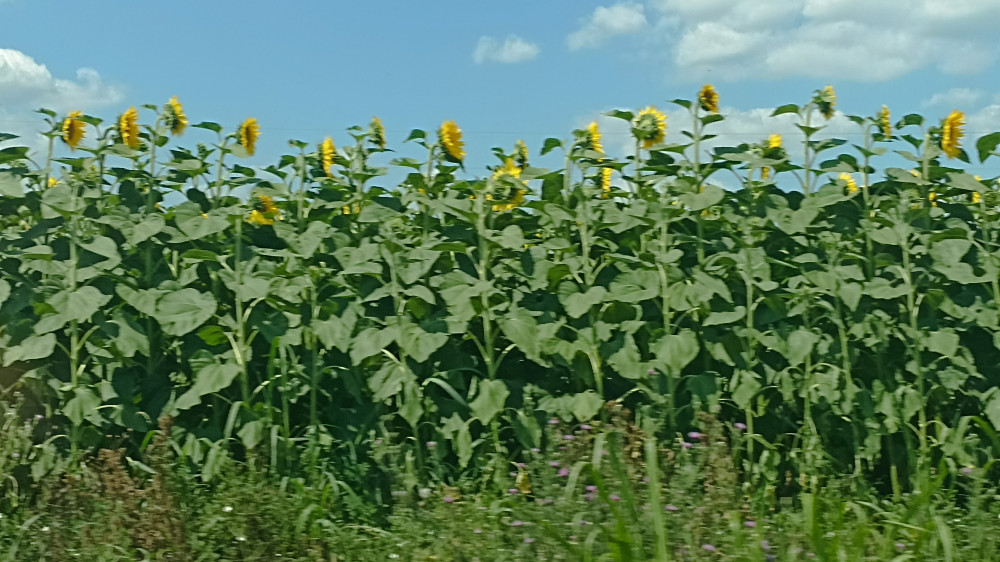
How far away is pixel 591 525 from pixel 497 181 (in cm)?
166

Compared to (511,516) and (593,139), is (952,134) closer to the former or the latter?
(593,139)

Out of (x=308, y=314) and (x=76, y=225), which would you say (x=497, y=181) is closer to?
(x=308, y=314)

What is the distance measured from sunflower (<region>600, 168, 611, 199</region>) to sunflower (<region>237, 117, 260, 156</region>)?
151cm

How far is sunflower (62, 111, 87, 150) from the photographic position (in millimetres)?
4859

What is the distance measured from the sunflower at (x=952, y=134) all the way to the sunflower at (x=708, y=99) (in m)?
1.02

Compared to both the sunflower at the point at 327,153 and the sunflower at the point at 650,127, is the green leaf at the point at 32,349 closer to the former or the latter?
the sunflower at the point at 327,153

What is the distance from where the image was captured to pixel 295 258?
4539 millimetres

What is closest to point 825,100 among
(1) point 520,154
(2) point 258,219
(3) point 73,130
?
(1) point 520,154

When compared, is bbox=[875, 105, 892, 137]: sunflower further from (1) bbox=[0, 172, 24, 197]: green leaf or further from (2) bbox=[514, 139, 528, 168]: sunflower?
(1) bbox=[0, 172, 24, 197]: green leaf

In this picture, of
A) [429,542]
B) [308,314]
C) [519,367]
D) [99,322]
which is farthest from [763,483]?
[99,322]

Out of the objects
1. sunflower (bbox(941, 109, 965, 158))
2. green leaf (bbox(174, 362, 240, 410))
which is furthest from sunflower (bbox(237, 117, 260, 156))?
sunflower (bbox(941, 109, 965, 158))

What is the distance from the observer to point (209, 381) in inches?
169

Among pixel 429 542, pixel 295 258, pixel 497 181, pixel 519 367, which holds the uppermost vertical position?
pixel 497 181

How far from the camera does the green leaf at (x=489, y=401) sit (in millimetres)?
4254
